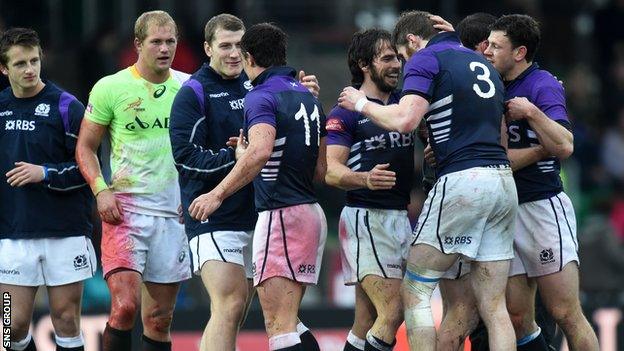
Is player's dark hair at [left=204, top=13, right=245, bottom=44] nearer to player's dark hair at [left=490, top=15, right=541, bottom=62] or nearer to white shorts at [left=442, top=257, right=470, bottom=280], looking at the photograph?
player's dark hair at [left=490, top=15, right=541, bottom=62]

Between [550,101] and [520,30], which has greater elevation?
[520,30]

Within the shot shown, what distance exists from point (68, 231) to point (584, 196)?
947 cm

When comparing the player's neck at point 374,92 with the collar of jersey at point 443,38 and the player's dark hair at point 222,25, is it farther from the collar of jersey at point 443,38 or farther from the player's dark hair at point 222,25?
the player's dark hair at point 222,25

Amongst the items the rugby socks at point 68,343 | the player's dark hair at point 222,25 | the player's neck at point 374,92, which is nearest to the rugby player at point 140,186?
the rugby socks at point 68,343

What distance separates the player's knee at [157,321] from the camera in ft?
36.7

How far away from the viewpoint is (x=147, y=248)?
441 inches

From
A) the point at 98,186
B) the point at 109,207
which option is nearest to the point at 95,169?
the point at 98,186

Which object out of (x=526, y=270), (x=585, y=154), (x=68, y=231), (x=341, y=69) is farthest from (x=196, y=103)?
(x=585, y=154)

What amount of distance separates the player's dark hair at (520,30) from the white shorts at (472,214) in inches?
40.2

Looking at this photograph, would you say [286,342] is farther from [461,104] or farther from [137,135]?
[137,135]

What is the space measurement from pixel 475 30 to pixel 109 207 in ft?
10.2

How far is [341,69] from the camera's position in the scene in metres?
18.9

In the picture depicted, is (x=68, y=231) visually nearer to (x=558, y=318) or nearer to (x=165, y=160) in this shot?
(x=165, y=160)

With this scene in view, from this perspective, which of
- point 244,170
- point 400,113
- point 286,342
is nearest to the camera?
point 400,113
